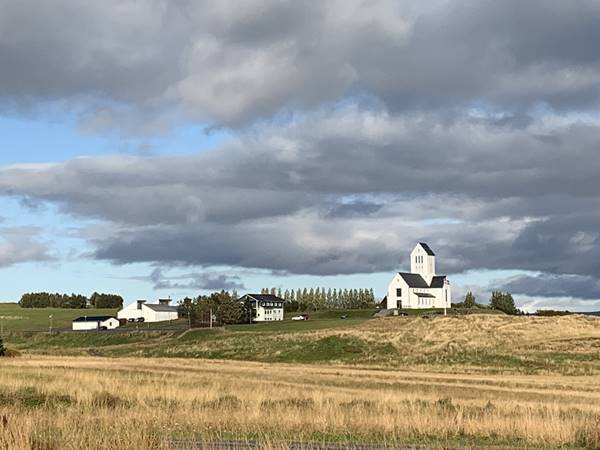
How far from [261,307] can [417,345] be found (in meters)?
100

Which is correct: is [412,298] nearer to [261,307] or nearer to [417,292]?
[417,292]

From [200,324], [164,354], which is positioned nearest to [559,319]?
[164,354]

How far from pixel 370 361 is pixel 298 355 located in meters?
10.1

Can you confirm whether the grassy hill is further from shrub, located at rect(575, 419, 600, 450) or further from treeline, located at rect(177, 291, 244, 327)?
shrub, located at rect(575, 419, 600, 450)

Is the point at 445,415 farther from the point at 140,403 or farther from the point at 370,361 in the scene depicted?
the point at 370,361

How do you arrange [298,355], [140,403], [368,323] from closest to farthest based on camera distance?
[140,403] → [298,355] → [368,323]

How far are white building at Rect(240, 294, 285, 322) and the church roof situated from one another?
33.3m

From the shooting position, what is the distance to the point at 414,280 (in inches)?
7648

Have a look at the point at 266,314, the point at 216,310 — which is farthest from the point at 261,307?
the point at 216,310

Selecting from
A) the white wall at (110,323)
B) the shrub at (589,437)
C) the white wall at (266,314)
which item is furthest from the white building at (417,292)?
the shrub at (589,437)

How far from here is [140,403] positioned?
2797cm

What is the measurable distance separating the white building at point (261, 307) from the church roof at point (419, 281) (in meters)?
33.3

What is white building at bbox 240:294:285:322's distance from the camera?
188875 millimetres

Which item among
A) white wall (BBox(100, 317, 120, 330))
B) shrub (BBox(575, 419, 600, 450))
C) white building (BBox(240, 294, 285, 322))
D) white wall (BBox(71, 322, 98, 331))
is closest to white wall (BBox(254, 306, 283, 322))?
white building (BBox(240, 294, 285, 322))
